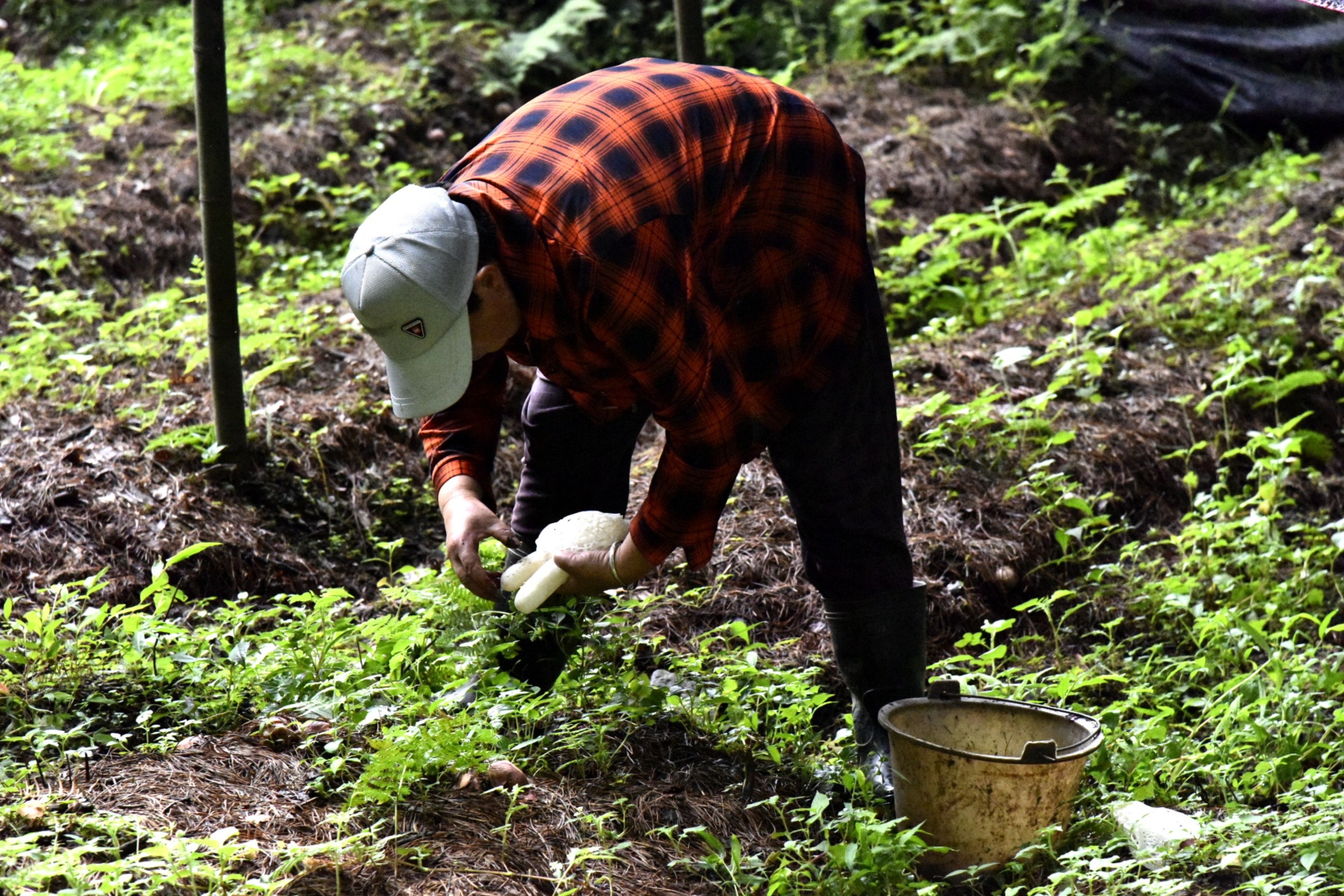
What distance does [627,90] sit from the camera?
8.56ft

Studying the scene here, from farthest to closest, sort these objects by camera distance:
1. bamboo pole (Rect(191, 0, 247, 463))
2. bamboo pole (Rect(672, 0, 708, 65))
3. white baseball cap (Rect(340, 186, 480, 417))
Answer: bamboo pole (Rect(672, 0, 708, 65))
bamboo pole (Rect(191, 0, 247, 463))
white baseball cap (Rect(340, 186, 480, 417))

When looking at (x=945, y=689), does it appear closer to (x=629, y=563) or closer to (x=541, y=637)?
(x=629, y=563)

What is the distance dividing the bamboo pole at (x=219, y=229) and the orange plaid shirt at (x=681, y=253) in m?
1.74

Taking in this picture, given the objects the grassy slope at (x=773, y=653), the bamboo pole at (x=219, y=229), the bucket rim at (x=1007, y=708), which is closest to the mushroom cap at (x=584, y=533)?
the grassy slope at (x=773, y=653)

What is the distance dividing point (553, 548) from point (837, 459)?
2.33 feet

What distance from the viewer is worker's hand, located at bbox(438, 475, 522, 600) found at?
9.55 ft

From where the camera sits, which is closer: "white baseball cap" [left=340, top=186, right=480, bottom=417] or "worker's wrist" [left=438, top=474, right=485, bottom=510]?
"white baseball cap" [left=340, top=186, right=480, bottom=417]

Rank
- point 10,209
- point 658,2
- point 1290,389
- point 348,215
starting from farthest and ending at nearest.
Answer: point 658,2 → point 348,215 → point 10,209 → point 1290,389

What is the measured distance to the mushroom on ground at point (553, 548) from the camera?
281 centimetres

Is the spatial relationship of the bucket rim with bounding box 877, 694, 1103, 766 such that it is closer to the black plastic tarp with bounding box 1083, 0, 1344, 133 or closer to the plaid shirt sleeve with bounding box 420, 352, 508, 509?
the plaid shirt sleeve with bounding box 420, 352, 508, 509

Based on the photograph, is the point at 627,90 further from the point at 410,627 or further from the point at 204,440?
the point at 204,440

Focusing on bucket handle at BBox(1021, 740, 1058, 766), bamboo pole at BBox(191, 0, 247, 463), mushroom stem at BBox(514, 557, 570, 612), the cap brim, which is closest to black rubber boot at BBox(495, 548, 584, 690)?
mushroom stem at BBox(514, 557, 570, 612)

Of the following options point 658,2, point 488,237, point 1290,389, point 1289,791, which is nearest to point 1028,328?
point 1290,389

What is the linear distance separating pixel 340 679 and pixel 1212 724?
7.89 ft
